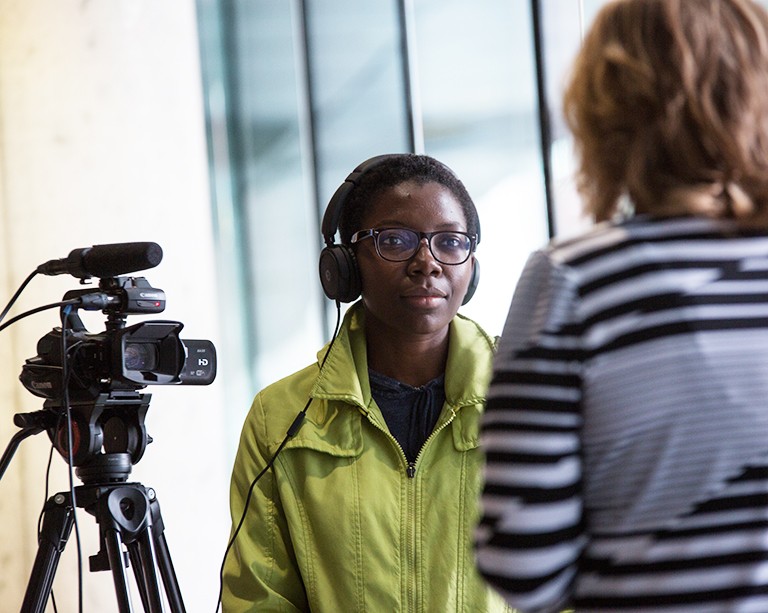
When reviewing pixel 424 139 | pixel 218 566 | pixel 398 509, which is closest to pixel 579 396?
pixel 398 509

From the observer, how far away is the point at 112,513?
6.24ft

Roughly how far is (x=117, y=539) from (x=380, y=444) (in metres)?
0.56

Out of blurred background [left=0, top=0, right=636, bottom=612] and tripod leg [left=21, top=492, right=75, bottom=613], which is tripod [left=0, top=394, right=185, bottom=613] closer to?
tripod leg [left=21, top=492, right=75, bottom=613]

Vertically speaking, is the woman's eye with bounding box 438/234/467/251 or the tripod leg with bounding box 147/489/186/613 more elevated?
the woman's eye with bounding box 438/234/467/251

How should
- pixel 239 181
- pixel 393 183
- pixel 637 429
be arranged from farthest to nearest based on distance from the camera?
pixel 239 181, pixel 393 183, pixel 637 429

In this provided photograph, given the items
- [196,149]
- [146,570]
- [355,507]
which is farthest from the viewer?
[196,149]

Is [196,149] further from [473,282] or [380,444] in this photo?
[380,444]

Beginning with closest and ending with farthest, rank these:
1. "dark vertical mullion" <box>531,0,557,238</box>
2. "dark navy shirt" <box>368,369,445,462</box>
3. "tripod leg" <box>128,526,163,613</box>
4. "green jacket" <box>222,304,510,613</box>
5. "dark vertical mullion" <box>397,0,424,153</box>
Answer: "green jacket" <box>222,304,510,613</box>, "dark navy shirt" <box>368,369,445,462</box>, "tripod leg" <box>128,526,163,613</box>, "dark vertical mullion" <box>531,0,557,238</box>, "dark vertical mullion" <box>397,0,424,153</box>

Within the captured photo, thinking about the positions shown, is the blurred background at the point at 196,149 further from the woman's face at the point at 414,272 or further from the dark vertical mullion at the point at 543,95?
Answer: the woman's face at the point at 414,272

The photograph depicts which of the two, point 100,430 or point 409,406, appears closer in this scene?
point 409,406

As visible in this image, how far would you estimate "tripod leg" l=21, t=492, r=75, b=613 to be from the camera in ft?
6.18

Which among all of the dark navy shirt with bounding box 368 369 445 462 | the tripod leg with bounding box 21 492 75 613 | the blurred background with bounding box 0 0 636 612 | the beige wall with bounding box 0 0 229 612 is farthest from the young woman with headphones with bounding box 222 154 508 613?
the beige wall with bounding box 0 0 229 612

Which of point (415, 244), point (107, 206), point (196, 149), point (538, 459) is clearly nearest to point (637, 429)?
point (538, 459)

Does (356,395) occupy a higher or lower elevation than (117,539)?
higher
